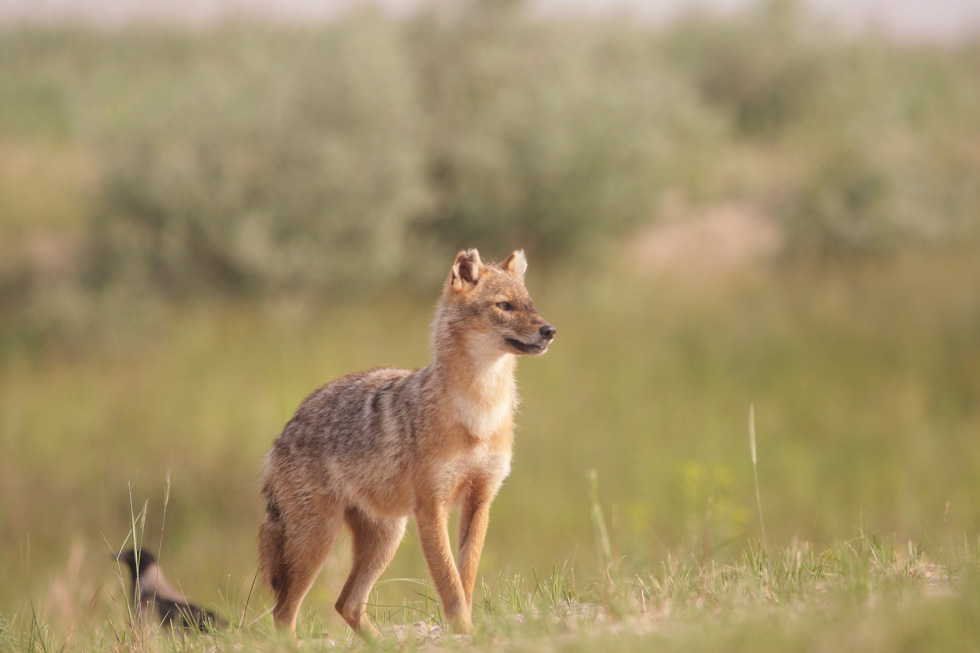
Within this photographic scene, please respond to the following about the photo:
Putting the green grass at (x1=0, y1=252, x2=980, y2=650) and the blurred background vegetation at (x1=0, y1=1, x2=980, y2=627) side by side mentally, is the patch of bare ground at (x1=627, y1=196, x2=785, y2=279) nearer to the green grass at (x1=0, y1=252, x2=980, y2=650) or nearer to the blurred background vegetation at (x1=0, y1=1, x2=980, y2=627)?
the blurred background vegetation at (x1=0, y1=1, x2=980, y2=627)

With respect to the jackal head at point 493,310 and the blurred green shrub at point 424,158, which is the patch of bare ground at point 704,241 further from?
the jackal head at point 493,310

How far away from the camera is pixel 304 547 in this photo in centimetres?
523

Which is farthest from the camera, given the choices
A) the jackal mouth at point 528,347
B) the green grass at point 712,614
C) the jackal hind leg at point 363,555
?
the jackal hind leg at point 363,555

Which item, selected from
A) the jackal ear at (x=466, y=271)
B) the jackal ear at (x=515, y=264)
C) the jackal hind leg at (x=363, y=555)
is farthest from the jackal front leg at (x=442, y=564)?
the jackal ear at (x=515, y=264)

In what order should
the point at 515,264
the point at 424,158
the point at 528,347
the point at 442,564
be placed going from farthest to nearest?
1. the point at 424,158
2. the point at 515,264
3. the point at 528,347
4. the point at 442,564

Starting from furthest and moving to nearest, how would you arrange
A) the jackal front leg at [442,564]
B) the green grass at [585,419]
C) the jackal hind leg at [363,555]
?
the green grass at [585,419], the jackal hind leg at [363,555], the jackal front leg at [442,564]

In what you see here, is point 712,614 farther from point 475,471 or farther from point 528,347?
point 528,347

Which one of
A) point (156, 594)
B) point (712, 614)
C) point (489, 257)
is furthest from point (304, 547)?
point (489, 257)

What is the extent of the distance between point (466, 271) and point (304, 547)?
1798 millimetres

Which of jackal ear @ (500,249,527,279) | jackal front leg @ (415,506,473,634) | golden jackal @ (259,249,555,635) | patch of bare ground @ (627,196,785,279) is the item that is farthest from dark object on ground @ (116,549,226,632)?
patch of bare ground @ (627,196,785,279)

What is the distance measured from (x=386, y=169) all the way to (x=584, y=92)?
5.01 meters

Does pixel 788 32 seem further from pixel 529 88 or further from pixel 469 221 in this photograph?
pixel 469 221

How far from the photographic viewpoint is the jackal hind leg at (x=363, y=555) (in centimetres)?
546

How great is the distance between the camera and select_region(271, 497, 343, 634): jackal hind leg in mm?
5223
